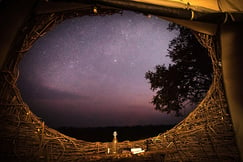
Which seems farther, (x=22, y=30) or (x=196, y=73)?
(x=196, y=73)

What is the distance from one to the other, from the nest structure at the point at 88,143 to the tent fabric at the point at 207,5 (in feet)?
1.67

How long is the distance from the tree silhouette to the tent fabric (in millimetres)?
4958

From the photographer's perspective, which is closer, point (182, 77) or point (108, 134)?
point (182, 77)

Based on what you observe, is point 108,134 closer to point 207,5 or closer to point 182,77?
point 182,77

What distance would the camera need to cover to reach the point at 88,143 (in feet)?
8.80

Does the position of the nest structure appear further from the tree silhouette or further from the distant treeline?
the distant treeline

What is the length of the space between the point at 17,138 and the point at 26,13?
128 cm

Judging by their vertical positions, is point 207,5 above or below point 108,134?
above

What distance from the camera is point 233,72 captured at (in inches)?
92.3

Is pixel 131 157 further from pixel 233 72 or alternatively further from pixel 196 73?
pixel 196 73

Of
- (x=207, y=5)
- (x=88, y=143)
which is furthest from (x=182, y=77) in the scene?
(x=207, y=5)

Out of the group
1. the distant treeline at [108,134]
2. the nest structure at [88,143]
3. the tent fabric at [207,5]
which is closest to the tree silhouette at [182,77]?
the distant treeline at [108,134]

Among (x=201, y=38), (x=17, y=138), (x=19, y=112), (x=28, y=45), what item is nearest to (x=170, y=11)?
(x=201, y=38)

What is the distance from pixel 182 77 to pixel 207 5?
5.40 meters
